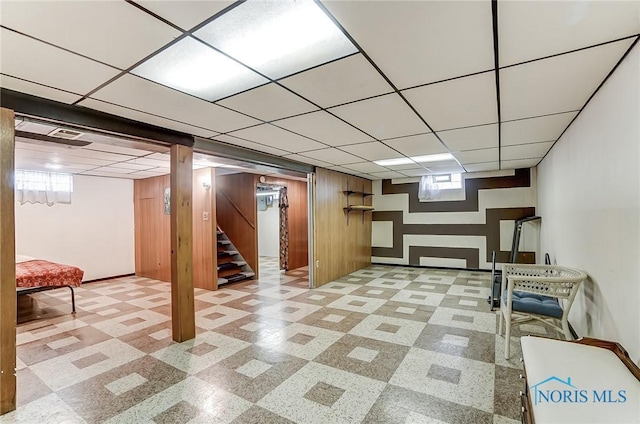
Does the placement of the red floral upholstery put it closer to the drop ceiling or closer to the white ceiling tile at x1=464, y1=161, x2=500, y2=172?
the drop ceiling

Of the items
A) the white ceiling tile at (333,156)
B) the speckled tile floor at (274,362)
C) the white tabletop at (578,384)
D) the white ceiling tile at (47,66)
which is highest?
the white ceiling tile at (47,66)

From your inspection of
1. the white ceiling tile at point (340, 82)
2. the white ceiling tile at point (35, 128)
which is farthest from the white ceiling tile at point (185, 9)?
the white ceiling tile at point (35, 128)

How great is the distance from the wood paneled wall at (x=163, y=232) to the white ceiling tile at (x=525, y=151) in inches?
207

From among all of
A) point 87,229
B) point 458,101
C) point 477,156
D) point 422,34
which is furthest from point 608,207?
point 87,229

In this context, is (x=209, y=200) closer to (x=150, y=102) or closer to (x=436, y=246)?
(x=150, y=102)

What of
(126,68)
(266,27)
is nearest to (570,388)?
(266,27)

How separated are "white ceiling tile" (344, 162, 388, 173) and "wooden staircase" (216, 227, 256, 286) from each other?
A: 11.0 ft

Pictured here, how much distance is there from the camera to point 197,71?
79.2 inches

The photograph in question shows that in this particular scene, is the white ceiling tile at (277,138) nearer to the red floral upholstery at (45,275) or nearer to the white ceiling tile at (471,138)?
the white ceiling tile at (471,138)

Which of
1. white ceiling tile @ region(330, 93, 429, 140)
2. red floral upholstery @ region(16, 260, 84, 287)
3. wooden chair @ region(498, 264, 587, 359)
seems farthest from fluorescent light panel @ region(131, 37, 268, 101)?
red floral upholstery @ region(16, 260, 84, 287)

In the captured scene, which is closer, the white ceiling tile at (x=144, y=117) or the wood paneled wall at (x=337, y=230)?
the white ceiling tile at (x=144, y=117)

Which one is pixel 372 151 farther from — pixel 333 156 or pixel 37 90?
pixel 37 90

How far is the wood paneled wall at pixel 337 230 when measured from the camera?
20.2 ft

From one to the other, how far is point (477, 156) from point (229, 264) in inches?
219
